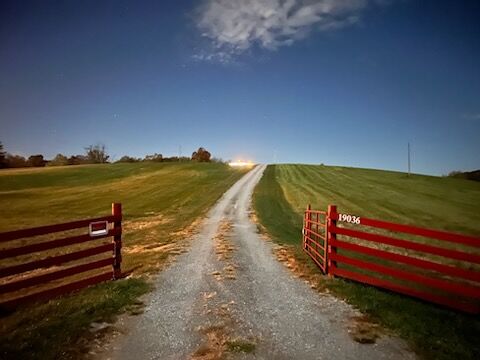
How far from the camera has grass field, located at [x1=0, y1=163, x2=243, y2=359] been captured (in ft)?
21.7

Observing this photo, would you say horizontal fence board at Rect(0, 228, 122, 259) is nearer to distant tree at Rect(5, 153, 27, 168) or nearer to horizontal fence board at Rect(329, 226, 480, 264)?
horizontal fence board at Rect(329, 226, 480, 264)

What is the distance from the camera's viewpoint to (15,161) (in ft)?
291

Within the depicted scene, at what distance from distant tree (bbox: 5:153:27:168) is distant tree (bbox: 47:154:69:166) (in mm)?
6557

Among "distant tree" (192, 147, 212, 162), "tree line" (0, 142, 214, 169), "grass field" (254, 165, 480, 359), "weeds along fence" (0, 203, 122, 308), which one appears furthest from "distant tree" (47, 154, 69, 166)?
"weeds along fence" (0, 203, 122, 308)

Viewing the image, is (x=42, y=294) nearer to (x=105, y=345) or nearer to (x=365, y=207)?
(x=105, y=345)

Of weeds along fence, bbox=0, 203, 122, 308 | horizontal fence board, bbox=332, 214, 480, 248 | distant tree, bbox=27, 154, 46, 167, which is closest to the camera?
horizontal fence board, bbox=332, 214, 480, 248

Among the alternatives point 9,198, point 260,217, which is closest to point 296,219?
point 260,217

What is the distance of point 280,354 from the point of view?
19.3 ft

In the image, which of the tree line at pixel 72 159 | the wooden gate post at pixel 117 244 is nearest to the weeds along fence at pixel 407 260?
the wooden gate post at pixel 117 244

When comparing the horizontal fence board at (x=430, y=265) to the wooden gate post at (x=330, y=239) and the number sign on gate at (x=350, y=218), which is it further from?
the number sign on gate at (x=350, y=218)

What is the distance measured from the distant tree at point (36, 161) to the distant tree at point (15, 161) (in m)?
2.56

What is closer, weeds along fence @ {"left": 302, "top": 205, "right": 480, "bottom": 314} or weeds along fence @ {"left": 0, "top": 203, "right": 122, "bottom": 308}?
weeds along fence @ {"left": 302, "top": 205, "right": 480, "bottom": 314}

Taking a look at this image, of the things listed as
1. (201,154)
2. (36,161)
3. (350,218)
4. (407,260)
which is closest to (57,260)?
(350,218)

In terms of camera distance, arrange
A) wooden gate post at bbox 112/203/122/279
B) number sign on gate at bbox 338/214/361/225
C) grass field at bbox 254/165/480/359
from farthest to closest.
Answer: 1. wooden gate post at bbox 112/203/122/279
2. number sign on gate at bbox 338/214/361/225
3. grass field at bbox 254/165/480/359
